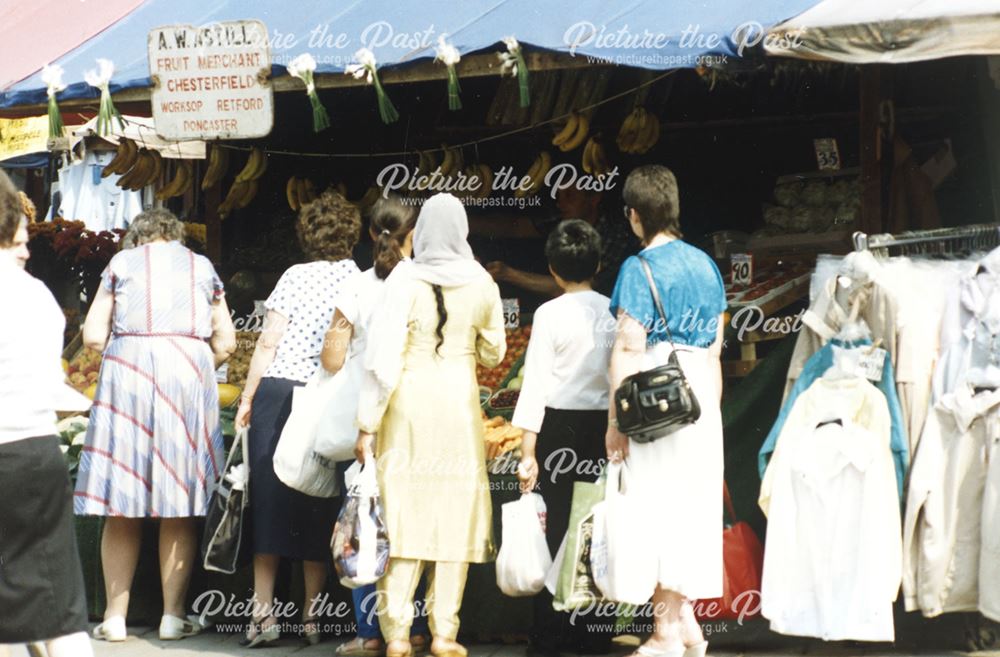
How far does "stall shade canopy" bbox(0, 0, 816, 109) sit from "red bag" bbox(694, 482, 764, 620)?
6.91 feet

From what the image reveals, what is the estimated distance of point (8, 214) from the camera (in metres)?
4.91

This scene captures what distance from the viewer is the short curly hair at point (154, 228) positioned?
7402mm

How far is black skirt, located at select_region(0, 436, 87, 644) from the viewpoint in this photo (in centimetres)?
474

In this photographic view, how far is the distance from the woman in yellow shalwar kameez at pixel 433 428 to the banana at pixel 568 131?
7.37ft

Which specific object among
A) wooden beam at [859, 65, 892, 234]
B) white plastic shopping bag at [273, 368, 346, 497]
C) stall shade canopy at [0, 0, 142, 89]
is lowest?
white plastic shopping bag at [273, 368, 346, 497]

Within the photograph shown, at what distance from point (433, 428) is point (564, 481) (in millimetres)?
641

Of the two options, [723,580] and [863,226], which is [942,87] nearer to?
[863,226]

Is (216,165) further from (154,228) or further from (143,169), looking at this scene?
(154,228)

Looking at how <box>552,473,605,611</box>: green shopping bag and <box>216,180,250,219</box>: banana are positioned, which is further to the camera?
<box>216,180,250,219</box>: banana

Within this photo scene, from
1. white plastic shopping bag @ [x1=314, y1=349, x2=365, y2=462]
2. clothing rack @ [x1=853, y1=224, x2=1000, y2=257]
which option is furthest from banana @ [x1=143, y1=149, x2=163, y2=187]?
clothing rack @ [x1=853, y1=224, x2=1000, y2=257]

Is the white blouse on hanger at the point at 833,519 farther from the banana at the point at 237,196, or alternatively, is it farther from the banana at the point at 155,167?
the banana at the point at 155,167

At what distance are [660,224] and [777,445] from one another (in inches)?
45.4

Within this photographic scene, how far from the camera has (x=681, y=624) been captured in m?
6.21

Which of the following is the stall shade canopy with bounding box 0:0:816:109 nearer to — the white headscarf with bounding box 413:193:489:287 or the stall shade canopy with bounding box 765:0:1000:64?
the stall shade canopy with bounding box 765:0:1000:64
